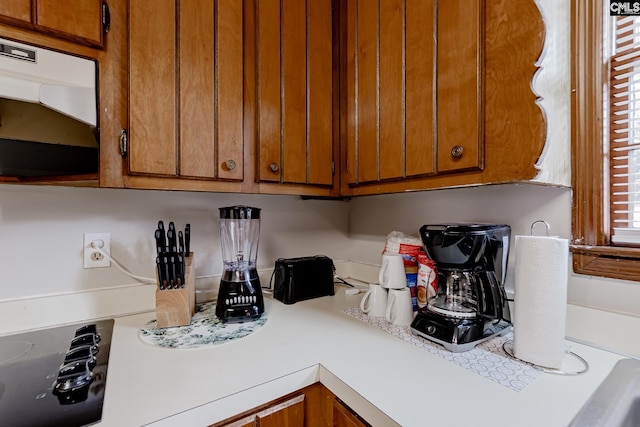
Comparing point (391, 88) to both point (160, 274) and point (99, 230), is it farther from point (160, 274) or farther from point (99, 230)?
point (99, 230)

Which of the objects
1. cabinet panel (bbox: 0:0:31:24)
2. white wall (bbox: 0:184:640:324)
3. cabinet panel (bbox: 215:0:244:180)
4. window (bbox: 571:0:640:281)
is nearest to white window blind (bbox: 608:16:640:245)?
window (bbox: 571:0:640:281)

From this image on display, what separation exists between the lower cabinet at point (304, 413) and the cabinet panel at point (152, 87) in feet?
2.28

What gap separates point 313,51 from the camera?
1168 millimetres

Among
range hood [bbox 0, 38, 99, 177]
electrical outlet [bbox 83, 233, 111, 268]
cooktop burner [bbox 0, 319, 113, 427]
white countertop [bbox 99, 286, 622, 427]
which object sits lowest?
cooktop burner [bbox 0, 319, 113, 427]

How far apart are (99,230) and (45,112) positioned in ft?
1.32

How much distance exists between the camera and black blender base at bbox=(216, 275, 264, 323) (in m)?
1.00

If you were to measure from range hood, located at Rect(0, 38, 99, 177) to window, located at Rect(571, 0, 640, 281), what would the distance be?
135cm

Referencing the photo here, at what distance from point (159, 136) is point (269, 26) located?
22.1 inches

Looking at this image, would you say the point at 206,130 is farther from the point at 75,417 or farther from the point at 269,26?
the point at 75,417

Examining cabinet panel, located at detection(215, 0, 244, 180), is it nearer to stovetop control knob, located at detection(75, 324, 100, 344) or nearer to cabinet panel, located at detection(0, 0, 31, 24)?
cabinet panel, located at detection(0, 0, 31, 24)

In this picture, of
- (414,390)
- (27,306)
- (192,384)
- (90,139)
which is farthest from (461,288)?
(27,306)

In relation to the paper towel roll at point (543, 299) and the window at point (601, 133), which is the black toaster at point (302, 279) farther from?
the window at point (601, 133)

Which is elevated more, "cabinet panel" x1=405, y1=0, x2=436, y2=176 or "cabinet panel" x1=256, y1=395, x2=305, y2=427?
"cabinet panel" x1=405, y1=0, x2=436, y2=176

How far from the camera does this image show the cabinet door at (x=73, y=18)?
0.72m
